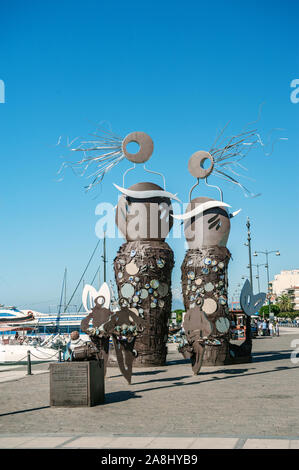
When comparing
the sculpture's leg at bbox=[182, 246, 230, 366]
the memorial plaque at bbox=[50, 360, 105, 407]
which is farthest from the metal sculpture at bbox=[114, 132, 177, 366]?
the memorial plaque at bbox=[50, 360, 105, 407]

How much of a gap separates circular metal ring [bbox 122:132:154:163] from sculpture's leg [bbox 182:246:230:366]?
399 centimetres

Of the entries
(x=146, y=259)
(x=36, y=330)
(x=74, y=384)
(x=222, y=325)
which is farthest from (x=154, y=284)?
(x=36, y=330)

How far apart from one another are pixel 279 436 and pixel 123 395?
544 cm

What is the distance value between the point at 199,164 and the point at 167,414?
39.6ft

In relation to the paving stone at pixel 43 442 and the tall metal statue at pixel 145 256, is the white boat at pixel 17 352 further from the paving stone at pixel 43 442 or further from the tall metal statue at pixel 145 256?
the paving stone at pixel 43 442

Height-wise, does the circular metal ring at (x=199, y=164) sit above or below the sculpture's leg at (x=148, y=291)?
above

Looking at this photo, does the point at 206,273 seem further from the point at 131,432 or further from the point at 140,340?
the point at 131,432

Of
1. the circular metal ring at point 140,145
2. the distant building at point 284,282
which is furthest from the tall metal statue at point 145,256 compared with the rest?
the distant building at point 284,282

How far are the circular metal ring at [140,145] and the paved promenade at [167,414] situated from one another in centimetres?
801

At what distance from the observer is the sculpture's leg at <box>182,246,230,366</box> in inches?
689

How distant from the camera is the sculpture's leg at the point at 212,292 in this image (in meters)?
17.5

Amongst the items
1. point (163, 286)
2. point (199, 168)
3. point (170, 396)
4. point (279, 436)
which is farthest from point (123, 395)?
point (199, 168)

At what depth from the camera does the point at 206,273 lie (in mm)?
17875
